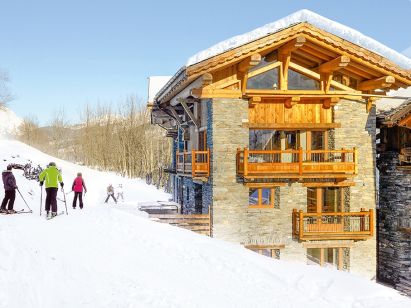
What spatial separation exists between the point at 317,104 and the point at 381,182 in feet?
16.1

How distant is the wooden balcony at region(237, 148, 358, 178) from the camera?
1608 centimetres

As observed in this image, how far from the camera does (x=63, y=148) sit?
76562 mm

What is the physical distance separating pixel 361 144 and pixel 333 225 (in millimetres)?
3706

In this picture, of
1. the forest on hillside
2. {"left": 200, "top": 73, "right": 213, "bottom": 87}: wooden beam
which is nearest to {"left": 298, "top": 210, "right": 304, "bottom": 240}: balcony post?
{"left": 200, "top": 73, "right": 213, "bottom": 87}: wooden beam

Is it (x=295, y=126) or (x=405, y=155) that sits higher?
(x=295, y=126)

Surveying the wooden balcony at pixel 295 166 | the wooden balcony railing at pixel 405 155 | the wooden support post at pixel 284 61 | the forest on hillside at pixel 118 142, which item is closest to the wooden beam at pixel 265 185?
the wooden balcony at pixel 295 166

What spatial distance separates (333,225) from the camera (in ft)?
55.3

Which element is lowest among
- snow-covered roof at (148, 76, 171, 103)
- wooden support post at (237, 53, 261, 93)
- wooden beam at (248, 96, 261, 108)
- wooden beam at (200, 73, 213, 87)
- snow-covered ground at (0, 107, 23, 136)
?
wooden beam at (248, 96, 261, 108)

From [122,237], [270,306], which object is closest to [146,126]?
[122,237]

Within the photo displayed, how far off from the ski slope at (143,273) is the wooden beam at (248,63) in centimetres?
703

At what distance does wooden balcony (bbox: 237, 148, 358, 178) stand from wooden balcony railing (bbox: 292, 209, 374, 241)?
1644mm

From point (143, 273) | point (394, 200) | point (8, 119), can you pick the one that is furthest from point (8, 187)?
point (8, 119)

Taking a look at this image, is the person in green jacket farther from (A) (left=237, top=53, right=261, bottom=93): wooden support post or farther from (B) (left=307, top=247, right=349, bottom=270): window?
(B) (left=307, top=247, right=349, bottom=270): window

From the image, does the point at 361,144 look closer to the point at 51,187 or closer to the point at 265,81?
the point at 265,81
